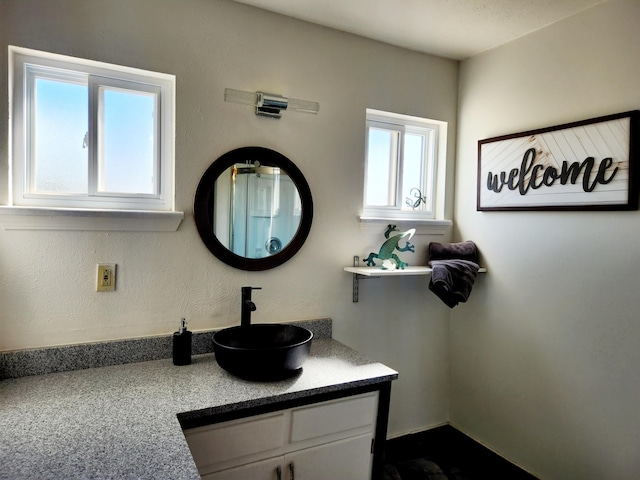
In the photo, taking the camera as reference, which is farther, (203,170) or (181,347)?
(203,170)

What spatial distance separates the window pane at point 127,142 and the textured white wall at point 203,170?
0.14 meters

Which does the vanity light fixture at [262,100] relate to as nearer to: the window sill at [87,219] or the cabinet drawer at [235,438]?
the window sill at [87,219]

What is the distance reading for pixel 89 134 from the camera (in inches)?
68.1

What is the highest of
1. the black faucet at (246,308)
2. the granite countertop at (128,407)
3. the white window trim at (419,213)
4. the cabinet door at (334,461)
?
the white window trim at (419,213)

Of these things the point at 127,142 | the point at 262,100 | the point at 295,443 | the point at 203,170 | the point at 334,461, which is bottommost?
the point at 334,461

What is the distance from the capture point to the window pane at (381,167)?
7.86 feet

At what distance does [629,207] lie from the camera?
1713mm

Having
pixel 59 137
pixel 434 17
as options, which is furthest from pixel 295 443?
pixel 434 17

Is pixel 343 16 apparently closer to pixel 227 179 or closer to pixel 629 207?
pixel 227 179

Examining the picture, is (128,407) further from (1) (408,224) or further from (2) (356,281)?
(1) (408,224)

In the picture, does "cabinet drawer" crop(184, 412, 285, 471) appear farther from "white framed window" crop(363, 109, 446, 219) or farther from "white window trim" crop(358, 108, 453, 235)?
"white framed window" crop(363, 109, 446, 219)

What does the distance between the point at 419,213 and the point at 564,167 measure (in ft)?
2.63

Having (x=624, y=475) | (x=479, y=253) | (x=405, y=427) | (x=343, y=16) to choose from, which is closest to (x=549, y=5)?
(x=343, y=16)

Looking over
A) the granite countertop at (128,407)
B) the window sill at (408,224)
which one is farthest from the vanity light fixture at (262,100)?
the granite countertop at (128,407)
